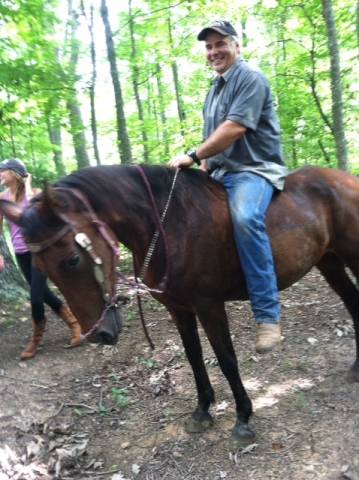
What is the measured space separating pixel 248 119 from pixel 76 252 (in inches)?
63.7

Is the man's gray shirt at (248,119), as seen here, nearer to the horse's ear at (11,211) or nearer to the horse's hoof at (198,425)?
the horse's ear at (11,211)

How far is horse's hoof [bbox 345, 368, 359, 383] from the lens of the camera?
383cm

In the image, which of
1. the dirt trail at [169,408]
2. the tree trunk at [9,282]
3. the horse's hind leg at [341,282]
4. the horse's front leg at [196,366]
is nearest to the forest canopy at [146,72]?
the tree trunk at [9,282]

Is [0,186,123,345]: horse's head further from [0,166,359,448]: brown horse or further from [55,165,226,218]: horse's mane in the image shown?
[55,165,226,218]: horse's mane

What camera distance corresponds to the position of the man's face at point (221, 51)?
3092mm

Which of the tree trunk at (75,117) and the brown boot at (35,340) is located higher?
the tree trunk at (75,117)

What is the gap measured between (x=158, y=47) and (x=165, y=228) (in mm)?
9166

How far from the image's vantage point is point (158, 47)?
1034 cm

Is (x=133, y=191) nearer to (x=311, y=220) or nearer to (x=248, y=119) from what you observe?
(x=248, y=119)

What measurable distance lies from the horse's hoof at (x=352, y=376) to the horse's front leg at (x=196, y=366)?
1.42m

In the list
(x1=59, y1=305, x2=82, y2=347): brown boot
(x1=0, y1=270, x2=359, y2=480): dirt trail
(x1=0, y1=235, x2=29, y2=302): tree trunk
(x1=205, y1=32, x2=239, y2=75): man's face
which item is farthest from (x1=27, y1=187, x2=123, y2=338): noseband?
(x1=0, y1=235, x2=29, y2=302): tree trunk

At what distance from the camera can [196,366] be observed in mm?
3523

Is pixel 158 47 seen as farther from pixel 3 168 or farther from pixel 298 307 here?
pixel 298 307

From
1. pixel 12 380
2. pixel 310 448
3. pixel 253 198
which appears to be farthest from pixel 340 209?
pixel 12 380
